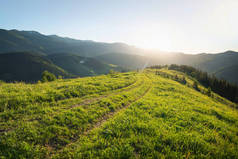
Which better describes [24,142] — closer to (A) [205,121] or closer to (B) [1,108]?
(B) [1,108]

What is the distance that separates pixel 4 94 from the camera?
7.92 metres

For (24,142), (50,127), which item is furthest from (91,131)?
(24,142)

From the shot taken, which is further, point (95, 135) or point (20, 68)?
point (20, 68)

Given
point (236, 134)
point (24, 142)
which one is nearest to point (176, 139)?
point (236, 134)

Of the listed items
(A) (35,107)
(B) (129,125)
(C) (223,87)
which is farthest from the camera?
(C) (223,87)

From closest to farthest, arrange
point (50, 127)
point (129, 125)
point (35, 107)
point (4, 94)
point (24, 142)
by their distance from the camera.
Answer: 1. point (24, 142)
2. point (50, 127)
3. point (129, 125)
4. point (35, 107)
5. point (4, 94)

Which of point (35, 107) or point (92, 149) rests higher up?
point (35, 107)

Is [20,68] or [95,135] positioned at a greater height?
[20,68]

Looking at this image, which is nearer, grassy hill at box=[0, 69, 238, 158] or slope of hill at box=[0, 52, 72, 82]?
grassy hill at box=[0, 69, 238, 158]

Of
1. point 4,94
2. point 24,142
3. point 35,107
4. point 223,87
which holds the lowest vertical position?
point 223,87

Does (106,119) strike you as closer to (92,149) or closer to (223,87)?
(92,149)

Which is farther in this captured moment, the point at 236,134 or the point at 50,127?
the point at 236,134

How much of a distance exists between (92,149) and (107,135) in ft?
3.92

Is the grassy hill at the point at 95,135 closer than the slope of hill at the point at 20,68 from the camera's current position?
Yes
